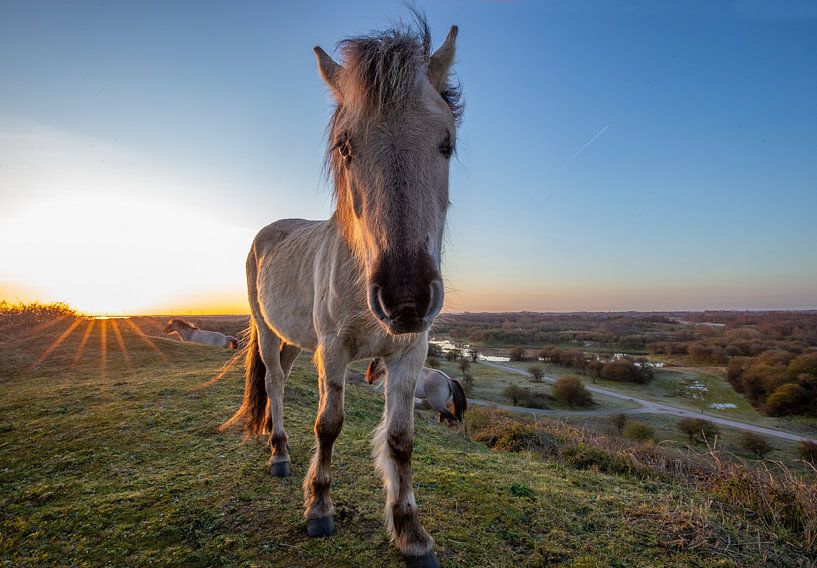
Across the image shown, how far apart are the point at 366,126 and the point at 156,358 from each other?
12363 millimetres

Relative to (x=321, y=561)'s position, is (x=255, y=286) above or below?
above

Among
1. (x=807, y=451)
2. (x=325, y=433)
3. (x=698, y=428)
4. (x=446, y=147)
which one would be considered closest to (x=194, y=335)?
(x=325, y=433)

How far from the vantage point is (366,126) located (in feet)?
Result: 6.73

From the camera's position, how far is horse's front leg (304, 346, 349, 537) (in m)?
2.69

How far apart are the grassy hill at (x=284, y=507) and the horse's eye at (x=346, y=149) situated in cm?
262

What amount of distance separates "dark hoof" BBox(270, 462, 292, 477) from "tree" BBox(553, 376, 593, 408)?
1110 inches

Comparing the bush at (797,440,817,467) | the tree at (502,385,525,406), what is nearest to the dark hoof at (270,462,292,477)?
the bush at (797,440,817,467)

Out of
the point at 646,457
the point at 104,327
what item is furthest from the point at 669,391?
the point at 104,327

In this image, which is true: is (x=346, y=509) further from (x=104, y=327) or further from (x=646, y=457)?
(x=104, y=327)

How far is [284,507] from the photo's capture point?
3020mm

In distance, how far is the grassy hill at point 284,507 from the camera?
251cm

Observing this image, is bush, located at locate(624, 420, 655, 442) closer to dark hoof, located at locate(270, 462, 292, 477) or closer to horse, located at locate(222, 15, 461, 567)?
dark hoof, located at locate(270, 462, 292, 477)

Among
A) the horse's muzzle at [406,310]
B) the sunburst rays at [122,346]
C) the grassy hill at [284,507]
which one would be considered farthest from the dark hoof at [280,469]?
the sunburst rays at [122,346]

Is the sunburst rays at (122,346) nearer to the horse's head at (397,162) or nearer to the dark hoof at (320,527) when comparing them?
the dark hoof at (320,527)
